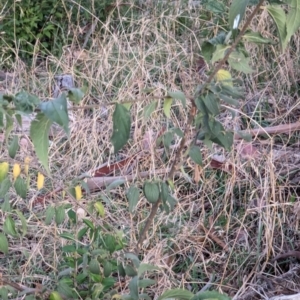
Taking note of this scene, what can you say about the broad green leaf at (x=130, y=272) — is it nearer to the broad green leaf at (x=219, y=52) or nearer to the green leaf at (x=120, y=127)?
the green leaf at (x=120, y=127)

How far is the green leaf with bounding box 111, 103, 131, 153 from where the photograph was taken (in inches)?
49.0

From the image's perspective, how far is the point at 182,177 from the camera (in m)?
2.66

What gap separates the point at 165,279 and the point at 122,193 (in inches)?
23.5

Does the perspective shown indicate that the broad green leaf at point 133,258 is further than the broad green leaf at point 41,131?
Yes

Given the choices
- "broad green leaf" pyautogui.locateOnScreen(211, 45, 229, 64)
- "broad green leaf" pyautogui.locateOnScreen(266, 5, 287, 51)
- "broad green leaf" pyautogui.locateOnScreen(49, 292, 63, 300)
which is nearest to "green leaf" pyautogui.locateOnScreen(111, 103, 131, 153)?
"broad green leaf" pyautogui.locateOnScreen(211, 45, 229, 64)

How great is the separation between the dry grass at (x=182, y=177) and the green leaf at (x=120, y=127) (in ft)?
1.44

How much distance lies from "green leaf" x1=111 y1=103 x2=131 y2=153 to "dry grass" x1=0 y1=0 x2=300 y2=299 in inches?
17.3

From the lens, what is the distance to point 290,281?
2.20 meters

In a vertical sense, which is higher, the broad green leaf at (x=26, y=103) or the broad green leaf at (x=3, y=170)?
the broad green leaf at (x=26, y=103)

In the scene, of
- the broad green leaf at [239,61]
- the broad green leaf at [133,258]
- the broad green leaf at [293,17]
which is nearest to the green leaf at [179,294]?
the broad green leaf at [133,258]

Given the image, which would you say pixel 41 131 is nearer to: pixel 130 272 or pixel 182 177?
pixel 130 272

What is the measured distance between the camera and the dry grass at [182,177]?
2.29 meters

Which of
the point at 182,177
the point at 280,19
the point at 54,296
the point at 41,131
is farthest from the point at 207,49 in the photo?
the point at 182,177

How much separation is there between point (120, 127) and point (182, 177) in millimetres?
1428
